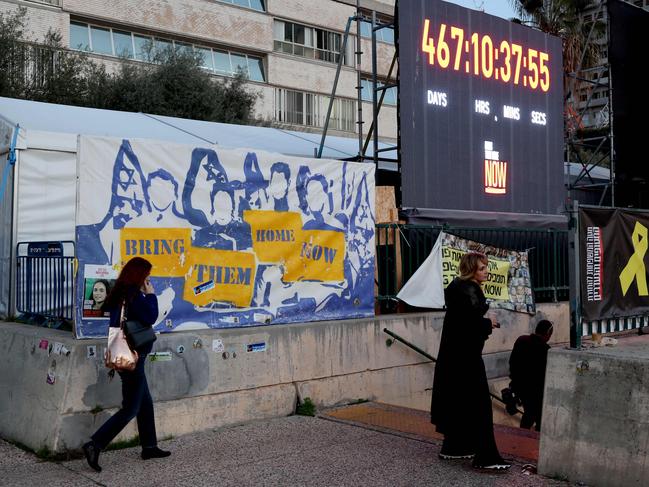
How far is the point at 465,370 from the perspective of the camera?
19.9 ft

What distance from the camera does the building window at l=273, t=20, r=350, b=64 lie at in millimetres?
39219

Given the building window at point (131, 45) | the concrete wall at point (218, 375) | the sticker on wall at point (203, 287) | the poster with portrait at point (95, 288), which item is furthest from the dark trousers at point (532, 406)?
the building window at point (131, 45)

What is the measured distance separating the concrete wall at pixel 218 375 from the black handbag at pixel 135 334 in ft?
2.50

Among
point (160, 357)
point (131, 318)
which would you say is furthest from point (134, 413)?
point (160, 357)

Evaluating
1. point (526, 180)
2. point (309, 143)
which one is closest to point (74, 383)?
point (526, 180)

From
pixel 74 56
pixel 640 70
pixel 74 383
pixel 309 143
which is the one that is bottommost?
pixel 74 383

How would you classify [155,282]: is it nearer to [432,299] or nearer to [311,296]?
[311,296]

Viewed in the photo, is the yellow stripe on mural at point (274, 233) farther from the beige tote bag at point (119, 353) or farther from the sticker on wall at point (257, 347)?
the beige tote bag at point (119, 353)

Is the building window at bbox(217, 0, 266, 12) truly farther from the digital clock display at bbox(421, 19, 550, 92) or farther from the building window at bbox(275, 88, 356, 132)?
the digital clock display at bbox(421, 19, 550, 92)

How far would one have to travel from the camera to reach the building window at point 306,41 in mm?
39219

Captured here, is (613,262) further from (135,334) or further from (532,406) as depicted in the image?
(135,334)

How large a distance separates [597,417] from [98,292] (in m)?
4.41

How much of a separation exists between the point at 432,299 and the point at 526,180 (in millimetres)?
3637

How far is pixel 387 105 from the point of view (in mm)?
41312
